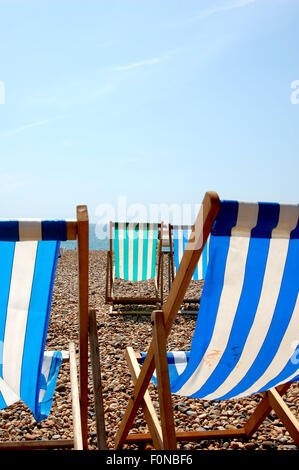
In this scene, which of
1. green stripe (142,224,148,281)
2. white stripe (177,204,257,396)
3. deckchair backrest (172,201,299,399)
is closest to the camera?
deckchair backrest (172,201,299,399)

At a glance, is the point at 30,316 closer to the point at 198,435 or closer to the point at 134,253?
the point at 198,435

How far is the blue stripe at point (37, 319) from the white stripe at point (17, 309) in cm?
2

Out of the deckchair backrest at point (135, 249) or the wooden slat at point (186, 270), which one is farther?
the deckchair backrest at point (135, 249)

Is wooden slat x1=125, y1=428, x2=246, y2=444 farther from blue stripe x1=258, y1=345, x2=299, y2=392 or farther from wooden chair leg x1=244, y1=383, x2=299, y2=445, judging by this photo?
blue stripe x1=258, y1=345, x2=299, y2=392

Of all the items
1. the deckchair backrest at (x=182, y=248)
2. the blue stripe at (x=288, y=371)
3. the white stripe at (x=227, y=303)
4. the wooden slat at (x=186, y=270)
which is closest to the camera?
the wooden slat at (x=186, y=270)

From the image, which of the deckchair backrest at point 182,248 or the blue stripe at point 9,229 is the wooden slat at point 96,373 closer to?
the blue stripe at point 9,229

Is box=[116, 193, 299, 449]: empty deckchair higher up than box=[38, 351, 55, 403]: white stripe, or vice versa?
box=[116, 193, 299, 449]: empty deckchair

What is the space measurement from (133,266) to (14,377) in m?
3.91

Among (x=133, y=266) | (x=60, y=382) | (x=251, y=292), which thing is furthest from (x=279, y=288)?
(x=133, y=266)

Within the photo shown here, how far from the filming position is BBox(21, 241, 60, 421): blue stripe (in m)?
1.38

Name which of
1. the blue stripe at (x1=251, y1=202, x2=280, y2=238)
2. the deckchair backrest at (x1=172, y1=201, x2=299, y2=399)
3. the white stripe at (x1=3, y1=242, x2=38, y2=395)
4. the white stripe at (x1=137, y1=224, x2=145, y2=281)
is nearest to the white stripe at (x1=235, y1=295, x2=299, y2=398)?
the deckchair backrest at (x1=172, y1=201, x2=299, y2=399)

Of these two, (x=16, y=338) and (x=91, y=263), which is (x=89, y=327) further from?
(x=91, y=263)

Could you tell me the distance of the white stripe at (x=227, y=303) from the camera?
50.1 inches

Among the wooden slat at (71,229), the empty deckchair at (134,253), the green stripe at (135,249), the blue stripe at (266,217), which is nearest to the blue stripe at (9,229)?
the wooden slat at (71,229)
